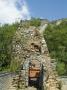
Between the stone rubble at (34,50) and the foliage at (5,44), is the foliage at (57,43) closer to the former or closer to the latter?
the foliage at (5,44)

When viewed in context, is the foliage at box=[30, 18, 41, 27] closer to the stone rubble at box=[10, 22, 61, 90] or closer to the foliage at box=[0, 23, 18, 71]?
the foliage at box=[0, 23, 18, 71]

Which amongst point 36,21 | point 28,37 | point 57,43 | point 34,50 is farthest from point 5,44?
point 36,21

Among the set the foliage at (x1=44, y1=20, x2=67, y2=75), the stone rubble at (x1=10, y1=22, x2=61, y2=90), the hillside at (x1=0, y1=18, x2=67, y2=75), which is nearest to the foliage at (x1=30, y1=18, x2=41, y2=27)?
the hillside at (x1=0, y1=18, x2=67, y2=75)

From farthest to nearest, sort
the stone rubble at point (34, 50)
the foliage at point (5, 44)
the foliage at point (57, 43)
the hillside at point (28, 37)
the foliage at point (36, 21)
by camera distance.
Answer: the foliage at point (36, 21) < the foliage at point (57, 43) < the foliage at point (5, 44) < the hillside at point (28, 37) < the stone rubble at point (34, 50)

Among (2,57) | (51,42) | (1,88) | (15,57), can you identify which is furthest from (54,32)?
(1,88)

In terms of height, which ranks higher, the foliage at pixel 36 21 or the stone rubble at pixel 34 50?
the foliage at pixel 36 21

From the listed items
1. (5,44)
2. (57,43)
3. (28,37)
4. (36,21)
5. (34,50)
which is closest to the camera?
(34,50)

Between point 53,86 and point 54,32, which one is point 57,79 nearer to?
point 53,86

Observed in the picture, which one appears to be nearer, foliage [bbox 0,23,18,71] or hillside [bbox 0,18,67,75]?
hillside [bbox 0,18,67,75]

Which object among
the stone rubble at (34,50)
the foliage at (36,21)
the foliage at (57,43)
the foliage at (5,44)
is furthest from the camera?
the foliage at (36,21)

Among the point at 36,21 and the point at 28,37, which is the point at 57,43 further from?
the point at 28,37

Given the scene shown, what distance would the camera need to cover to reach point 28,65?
23531 millimetres

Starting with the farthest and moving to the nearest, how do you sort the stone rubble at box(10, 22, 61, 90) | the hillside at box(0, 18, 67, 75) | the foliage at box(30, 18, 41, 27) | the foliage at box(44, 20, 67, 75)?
the foliage at box(30, 18, 41, 27)
the foliage at box(44, 20, 67, 75)
the hillside at box(0, 18, 67, 75)
the stone rubble at box(10, 22, 61, 90)

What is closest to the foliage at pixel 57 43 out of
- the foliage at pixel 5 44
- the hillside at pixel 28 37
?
the hillside at pixel 28 37
